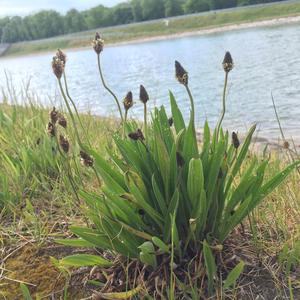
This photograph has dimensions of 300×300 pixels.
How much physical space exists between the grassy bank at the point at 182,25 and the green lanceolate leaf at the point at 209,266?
40.2 m

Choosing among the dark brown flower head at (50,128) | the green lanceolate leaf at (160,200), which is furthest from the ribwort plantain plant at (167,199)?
the dark brown flower head at (50,128)

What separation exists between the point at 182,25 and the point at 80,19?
37466 millimetres

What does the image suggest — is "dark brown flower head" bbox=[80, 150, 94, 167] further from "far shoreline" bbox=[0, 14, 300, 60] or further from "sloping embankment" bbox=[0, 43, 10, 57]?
"sloping embankment" bbox=[0, 43, 10, 57]

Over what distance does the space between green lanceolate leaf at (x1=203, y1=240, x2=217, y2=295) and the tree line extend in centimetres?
7887

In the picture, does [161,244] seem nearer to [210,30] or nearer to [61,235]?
[61,235]

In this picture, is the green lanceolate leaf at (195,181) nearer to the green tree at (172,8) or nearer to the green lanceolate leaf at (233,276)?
the green lanceolate leaf at (233,276)

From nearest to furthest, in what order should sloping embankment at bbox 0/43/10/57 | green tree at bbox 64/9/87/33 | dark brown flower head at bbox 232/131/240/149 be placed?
dark brown flower head at bbox 232/131/240/149 < sloping embankment at bbox 0/43/10/57 < green tree at bbox 64/9/87/33

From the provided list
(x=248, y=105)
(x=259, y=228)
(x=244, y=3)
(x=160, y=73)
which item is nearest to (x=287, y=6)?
(x=244, y=3)

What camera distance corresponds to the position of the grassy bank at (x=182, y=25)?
45406 mm

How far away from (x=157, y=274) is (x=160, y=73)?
1497 centimetres

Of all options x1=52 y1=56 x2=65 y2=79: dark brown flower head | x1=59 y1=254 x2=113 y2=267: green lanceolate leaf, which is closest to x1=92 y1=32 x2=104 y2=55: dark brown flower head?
x1=52 y1=56 x2=65 y2=79: dark brown flower head

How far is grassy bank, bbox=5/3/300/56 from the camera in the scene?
4541 centimetres

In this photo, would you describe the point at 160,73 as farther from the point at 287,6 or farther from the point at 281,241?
the point at 287,6

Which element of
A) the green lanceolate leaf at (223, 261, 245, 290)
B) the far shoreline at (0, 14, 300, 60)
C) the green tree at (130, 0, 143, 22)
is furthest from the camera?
the green tree at (130, 0, 143, 22)
